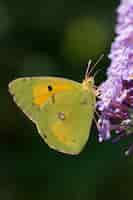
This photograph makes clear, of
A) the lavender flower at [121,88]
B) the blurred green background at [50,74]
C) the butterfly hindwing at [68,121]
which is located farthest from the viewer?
the blurred green background at [50,74]

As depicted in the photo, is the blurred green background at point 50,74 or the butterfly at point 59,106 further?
the blurred green background at point 50,74

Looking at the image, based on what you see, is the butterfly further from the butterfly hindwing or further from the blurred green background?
the blurred green background

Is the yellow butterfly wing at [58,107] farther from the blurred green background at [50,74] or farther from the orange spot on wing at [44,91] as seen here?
the blurred green background at [50,74]

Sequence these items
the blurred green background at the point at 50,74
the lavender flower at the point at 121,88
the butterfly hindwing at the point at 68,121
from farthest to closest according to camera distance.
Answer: the blurred green background at the point at 50,74 < the butterfly hindwing at the point at 68,121 < the lavender flower at the point at 121,88

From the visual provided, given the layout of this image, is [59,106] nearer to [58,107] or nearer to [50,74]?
[58,107]

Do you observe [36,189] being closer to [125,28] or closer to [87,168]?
[87,168]

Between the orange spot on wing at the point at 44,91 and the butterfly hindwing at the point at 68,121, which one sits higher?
the orange spot on wing at the point at 44,91

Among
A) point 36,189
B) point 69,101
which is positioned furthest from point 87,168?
point 69,101

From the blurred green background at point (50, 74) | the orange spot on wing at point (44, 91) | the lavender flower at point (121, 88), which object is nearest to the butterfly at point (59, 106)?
the orange spot on wing at point (44, 91)
